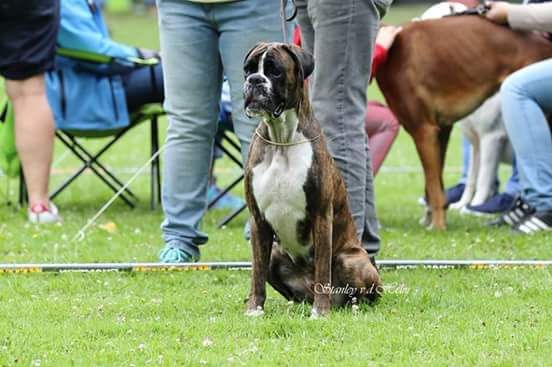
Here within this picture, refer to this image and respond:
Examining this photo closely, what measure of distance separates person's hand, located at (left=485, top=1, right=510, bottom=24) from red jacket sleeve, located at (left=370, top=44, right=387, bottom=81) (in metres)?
0.69

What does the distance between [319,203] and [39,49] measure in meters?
3.28

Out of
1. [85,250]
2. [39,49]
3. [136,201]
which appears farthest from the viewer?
[136,201]

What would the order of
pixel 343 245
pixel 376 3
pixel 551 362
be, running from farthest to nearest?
1. pixel 376 3
2. pixel 343 245
3. pixel 551 362

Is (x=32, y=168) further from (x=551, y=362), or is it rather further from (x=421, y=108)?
(x=551, y=362)

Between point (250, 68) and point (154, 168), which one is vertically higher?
point (250, 68)

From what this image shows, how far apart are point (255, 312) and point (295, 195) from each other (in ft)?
1.58

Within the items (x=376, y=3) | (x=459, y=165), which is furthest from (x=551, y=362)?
(x=459, y=165)

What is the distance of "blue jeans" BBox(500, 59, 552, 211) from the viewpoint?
6.78 metres

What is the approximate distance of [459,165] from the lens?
11.4m

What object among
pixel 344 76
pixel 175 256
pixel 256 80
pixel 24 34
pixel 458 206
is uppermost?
pixel 256 80

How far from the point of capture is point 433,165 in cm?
719

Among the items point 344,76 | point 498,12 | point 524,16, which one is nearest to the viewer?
point 344,76

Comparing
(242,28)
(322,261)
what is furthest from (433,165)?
(322,261)

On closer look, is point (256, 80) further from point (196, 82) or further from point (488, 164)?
point (488, 164)
